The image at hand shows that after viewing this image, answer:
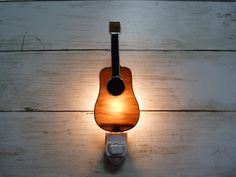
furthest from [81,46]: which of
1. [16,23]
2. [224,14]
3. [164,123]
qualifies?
[224,14]

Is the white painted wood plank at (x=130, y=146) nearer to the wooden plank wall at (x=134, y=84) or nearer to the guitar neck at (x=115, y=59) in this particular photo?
the wooden plank wall at (x=134, y=84)

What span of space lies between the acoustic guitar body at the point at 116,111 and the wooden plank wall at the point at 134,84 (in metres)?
0.07

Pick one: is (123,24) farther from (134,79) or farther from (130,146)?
(130,146)

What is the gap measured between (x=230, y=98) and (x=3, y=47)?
60cm

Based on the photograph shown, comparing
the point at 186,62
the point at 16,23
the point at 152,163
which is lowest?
the point at 152,163

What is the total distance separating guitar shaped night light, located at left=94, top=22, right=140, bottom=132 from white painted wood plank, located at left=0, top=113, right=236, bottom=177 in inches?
2.8

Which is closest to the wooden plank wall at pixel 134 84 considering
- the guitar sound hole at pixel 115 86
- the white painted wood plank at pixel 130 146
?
the white painted wood plank at pixel 130 146

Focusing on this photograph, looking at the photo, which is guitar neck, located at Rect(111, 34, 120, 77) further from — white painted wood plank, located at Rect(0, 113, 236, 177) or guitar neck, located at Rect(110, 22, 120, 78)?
white painted wood plank, located at Rect(0, 113, 236, 177)

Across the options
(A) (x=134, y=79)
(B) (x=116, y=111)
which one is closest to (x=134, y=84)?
(A) (x=134, y=79)

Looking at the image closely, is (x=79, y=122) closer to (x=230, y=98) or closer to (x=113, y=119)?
(x=113, y=119)

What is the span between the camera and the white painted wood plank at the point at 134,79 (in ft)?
2.64

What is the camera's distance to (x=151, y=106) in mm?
798

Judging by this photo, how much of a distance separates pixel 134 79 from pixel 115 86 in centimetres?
14

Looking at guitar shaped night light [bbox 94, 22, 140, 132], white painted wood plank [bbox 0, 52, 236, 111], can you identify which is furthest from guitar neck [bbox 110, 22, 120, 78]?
white painted wood plank [bbox 0, 52, 236, 111]
